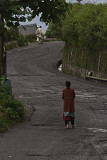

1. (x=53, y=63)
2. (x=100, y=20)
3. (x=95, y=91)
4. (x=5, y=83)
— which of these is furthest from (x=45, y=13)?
(x=53, y=63)

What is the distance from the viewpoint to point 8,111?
50.3 feet

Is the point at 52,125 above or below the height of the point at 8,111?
below

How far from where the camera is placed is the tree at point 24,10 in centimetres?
1321

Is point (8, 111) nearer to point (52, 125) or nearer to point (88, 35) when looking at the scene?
point (52, 125)

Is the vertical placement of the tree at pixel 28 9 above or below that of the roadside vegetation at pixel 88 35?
above

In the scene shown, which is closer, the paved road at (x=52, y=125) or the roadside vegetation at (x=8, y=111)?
the paved road at (x=52, y=125)

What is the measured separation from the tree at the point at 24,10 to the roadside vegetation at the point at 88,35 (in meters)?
12.2

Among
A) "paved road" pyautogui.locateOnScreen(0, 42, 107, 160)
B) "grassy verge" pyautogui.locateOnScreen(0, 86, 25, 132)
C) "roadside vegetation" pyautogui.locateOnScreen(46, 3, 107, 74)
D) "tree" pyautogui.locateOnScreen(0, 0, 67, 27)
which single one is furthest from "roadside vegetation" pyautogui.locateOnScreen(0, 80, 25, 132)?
"roadside vegetation" pyautogui.locateOnScreen(46, 3, 107, 74)

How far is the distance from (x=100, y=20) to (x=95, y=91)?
7.13 meters

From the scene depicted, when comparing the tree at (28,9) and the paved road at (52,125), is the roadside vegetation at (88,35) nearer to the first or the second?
the paved road at (52,125)

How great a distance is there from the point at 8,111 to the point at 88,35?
668 inches

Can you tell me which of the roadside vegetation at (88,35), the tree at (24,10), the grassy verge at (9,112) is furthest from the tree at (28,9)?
the roadside vegetation at (88,35)

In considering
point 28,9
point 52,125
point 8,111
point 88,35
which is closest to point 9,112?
point 8,111

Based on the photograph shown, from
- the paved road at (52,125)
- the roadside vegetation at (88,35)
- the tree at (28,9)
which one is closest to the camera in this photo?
the paved road at (52,125)
